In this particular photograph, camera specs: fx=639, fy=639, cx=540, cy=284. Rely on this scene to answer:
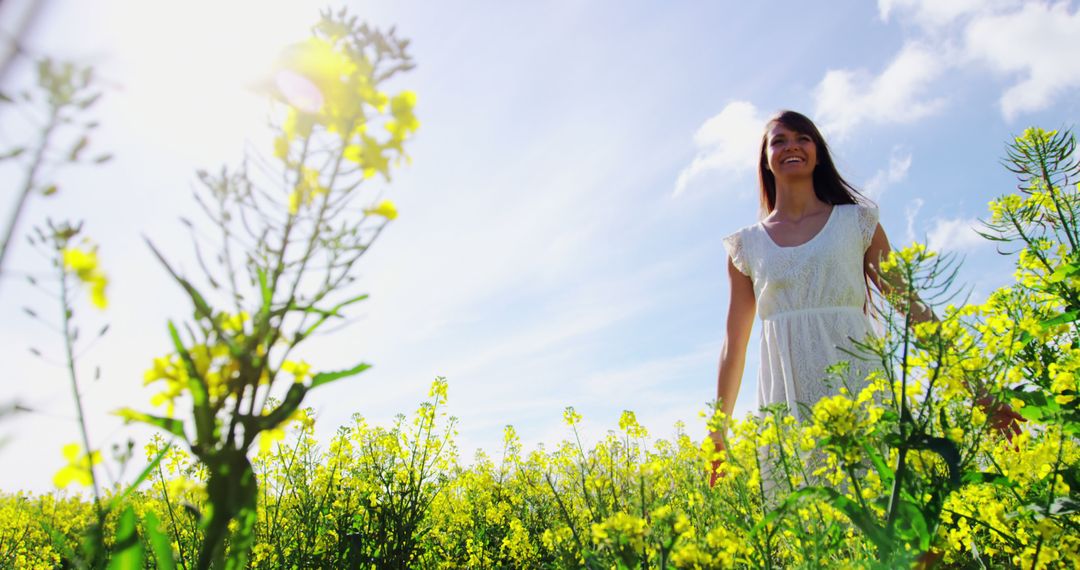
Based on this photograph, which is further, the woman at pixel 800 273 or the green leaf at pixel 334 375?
the woman at pixel 800 273

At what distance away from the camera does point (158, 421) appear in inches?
35.0

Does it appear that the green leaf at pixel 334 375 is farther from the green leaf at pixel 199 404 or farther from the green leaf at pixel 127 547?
the green leaf at pixel 127 547

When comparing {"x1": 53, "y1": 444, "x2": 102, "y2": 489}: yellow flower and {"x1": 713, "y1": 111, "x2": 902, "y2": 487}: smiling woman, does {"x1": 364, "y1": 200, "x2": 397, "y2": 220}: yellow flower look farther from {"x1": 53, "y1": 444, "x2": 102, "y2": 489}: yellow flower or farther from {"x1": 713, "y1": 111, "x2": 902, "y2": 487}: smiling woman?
{"x1": 713, "y1": 111, "x2": 902, "y2": 487}: smiling woman

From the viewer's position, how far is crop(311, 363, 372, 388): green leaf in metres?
0.93

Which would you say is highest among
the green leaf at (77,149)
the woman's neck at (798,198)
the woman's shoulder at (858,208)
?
the woman's neck at (798,198)

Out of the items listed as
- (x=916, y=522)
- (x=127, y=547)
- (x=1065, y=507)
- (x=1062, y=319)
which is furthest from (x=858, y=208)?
(x=127, y=547)

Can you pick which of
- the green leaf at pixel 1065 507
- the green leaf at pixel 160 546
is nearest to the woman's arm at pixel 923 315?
the green leaf at pixel 1065 507

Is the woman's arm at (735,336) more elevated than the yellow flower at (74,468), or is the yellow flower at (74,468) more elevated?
the woman's arm at (735,336)

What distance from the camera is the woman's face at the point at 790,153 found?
362 cm

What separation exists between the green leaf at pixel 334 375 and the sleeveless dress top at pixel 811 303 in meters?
2.67

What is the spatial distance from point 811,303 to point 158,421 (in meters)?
3.10

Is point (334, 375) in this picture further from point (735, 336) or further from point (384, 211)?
point (735, 336)

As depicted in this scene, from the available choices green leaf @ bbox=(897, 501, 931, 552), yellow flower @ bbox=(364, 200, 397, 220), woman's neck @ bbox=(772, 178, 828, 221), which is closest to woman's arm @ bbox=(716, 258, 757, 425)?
woman's neck @ bbox=(772, 178, 828, 221)

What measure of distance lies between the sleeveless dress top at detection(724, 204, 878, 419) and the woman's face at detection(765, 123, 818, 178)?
31 centimetres
